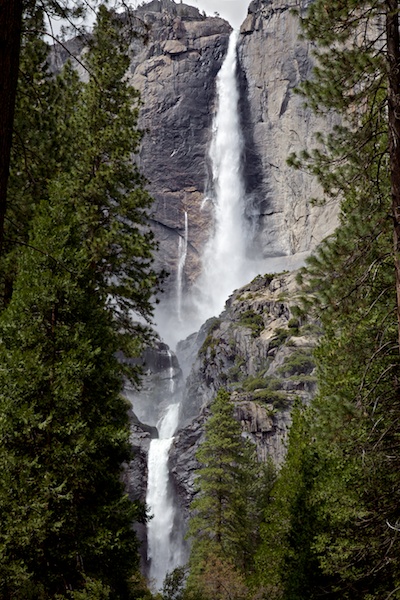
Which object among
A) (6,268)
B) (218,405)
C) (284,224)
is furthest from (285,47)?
(6,268)

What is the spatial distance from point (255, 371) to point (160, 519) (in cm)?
1588

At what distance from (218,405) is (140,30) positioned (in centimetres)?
1930

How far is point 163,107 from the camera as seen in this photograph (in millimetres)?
86000

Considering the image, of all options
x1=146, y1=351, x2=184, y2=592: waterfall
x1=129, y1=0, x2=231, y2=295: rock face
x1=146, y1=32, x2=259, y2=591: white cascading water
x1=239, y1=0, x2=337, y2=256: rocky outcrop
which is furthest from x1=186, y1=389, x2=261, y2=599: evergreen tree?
x1=129, y1=0, x2=231, y2=295: rock face

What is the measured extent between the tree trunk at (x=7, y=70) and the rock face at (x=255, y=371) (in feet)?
102

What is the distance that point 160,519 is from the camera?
132 ft

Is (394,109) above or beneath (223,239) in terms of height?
beneath

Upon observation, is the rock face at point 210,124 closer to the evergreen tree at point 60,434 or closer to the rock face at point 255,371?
the rock face at point 255,371

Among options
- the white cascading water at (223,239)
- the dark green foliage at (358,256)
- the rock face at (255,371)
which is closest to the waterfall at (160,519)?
the rock face at (255,371)

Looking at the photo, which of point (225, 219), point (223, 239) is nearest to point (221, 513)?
point (223, 239)

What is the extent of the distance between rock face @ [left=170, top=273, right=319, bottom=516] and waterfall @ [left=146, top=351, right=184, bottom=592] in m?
1.39

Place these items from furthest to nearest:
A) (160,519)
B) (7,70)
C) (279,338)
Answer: (279,338) → (160,519) → (7,70)

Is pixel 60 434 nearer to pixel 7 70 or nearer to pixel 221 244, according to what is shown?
pixel 7 70

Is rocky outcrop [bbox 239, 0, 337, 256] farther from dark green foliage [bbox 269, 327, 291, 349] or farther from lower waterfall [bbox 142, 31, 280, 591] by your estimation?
dark green foliage [bbox 269, 327, 291, 349]
